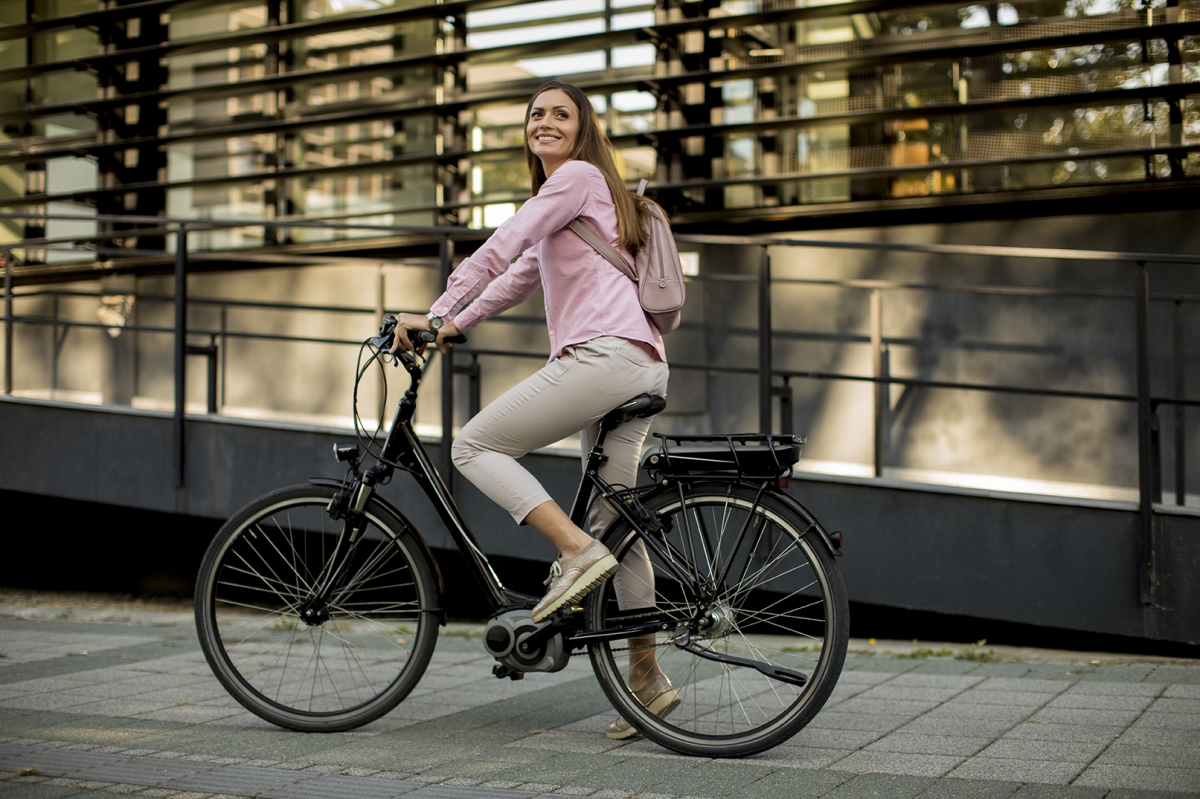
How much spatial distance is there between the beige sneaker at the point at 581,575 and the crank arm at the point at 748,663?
0.29 meters

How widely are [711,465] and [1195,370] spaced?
14.6 feet

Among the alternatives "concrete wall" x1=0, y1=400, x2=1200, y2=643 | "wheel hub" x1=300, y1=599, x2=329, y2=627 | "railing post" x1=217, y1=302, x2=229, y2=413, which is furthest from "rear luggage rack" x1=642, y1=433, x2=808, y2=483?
"railing post" x1=217, y1=302, x2=229, y2=413

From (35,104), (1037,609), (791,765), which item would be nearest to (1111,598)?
(1037,609)

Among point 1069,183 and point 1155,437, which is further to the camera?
point 1069,183

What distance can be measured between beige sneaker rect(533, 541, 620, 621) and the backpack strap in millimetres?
Result: 823

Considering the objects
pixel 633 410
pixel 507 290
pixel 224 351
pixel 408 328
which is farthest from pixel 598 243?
pixel 224 351

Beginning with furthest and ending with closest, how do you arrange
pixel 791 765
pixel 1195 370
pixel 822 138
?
1. pixel 822 138
2. pixel 1195 370
3. pixel 791 765

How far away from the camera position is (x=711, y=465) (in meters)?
3.31

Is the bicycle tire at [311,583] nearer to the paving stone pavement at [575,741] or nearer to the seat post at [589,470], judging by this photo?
the paving stone pavement at [575,741]

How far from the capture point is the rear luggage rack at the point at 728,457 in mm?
3260

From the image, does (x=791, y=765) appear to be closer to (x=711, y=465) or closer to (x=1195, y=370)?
(x=711, y=465)

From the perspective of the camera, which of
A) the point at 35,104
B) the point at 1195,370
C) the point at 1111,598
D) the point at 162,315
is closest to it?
the point at 1111,598

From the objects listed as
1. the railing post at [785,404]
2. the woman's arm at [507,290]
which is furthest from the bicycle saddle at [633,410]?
the railing post at [785,404]

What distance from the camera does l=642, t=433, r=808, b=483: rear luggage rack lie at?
3.26m
